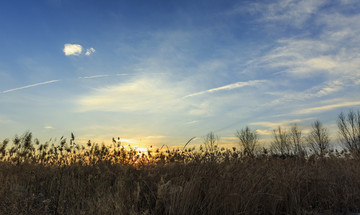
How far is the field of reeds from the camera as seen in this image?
199 inches

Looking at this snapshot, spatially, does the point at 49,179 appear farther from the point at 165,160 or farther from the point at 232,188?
the point at 232,188

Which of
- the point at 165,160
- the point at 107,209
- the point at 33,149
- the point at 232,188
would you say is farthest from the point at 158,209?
the point at 33,149

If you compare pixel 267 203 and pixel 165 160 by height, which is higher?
pixel 165 160

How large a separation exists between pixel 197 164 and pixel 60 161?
6444 millimetres

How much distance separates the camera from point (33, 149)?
11.8m

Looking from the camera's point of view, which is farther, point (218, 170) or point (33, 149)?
point (33, 149)

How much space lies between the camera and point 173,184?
540 cm

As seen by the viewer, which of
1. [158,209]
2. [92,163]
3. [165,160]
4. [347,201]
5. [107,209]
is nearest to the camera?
[107,209]

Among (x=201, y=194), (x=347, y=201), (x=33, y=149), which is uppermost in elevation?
(x=33, y=149)

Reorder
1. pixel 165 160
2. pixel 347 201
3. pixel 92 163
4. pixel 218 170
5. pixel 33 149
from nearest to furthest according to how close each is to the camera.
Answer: pixel 218 170
pixel 347 201
pixel 165 160
pixel 92 163
pixel 33 149

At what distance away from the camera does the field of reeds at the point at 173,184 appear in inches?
199

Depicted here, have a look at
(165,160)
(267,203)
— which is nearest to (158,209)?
(267,203)

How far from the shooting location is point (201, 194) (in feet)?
17.9

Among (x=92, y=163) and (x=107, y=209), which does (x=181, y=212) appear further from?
(x=92, y=163)
